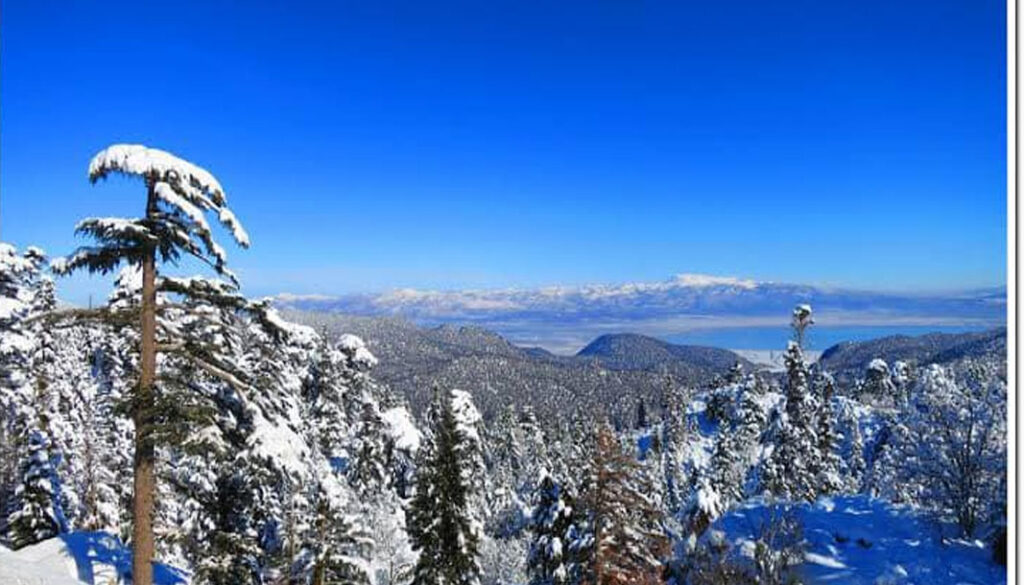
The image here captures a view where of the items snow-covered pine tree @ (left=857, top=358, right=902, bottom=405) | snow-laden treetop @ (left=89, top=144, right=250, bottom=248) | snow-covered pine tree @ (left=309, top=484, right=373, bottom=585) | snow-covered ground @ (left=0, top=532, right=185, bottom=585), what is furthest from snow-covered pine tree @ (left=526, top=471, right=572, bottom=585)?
snow-covered pine tree @ (left=857, top=358, right=902, bottom=405)

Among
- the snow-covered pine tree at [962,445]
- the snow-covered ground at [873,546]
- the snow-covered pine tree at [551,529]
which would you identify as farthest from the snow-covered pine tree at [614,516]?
the snow-covered pine tree at [962,445]

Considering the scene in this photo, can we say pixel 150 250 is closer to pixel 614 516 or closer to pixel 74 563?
pixel 74 563

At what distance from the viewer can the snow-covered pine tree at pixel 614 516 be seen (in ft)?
68.5

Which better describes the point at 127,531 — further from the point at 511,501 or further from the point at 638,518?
the point at 511,501

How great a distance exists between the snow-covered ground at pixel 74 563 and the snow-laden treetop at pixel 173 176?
10.2m

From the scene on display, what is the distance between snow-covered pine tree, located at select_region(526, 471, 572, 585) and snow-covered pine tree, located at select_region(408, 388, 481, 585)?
2377 millimetres

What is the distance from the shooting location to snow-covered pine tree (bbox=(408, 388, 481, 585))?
23.9m

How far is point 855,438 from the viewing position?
262 ft

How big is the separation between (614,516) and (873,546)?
10271 mm

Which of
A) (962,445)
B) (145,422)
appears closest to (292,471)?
(145,422)

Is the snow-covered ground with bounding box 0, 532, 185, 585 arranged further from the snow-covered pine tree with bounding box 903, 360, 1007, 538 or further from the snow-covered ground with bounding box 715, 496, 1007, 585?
the snow-covered pine tree with bounding box 903, 360, 1007, 538

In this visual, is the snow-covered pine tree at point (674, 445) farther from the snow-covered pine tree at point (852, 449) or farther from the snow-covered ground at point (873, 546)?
the snow-covered ground at point (873, 546)

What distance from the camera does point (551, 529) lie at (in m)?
25.0
